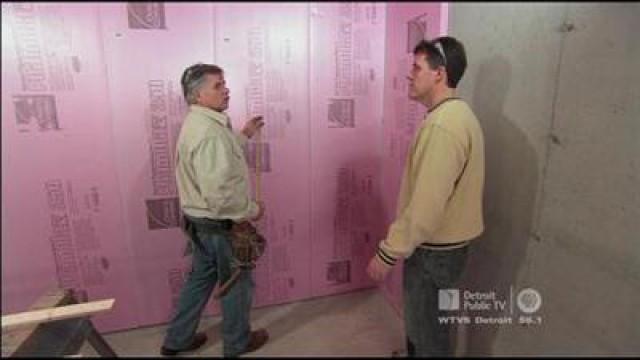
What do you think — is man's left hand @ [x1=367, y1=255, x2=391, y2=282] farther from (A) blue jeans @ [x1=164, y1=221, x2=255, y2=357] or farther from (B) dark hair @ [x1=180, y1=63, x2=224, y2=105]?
(B) dark hair @ [x1=180, y1=63, x2=224, y2=105]

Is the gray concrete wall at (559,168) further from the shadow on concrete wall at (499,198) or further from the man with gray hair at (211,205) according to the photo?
the man with gray hair at (211,205)

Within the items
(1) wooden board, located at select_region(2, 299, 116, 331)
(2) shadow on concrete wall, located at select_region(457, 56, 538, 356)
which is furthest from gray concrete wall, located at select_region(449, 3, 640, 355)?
(1) wooden board, located at select_region(2, 299, 116, 331)

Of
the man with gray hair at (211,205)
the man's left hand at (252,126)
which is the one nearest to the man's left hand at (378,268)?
the man with gray hair at (211,205)

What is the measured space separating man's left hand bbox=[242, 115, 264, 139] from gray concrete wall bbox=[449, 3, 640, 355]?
2.39 ft

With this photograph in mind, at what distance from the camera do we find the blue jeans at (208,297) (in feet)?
4.72

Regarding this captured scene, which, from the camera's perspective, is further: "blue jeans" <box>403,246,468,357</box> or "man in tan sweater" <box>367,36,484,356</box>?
"blue jeans" <box>403,246,468,357</box>

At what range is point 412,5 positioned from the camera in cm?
162

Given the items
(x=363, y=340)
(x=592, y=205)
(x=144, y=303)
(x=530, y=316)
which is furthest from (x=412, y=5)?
(x=144, y=303)

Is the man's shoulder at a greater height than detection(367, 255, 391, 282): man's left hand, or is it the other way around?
the man's shoulder

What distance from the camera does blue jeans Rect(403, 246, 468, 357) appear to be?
123 centimetres

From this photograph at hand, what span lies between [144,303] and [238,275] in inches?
20.8

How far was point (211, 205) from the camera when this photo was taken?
4.32 ft

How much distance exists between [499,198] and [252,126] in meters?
0.86

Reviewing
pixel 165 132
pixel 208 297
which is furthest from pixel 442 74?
pixel 208 297
